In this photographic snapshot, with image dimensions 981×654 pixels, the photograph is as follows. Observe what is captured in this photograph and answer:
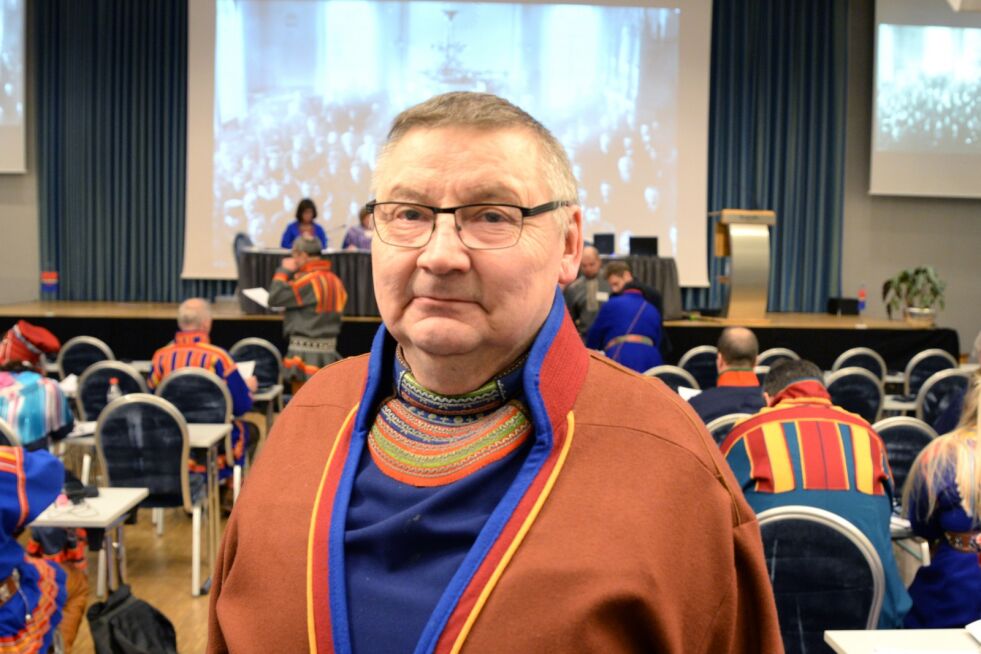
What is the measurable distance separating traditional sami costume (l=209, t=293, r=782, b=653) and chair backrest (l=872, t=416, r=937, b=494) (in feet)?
10.9

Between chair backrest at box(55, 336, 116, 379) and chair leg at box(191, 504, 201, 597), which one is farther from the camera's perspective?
chair backrest at box(55, 336, 116, 379)

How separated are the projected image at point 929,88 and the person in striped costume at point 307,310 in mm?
8410

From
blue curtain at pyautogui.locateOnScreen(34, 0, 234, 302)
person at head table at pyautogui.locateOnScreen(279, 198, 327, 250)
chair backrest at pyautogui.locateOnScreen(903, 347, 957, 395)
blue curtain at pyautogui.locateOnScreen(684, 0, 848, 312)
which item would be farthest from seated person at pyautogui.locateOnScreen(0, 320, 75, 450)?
blue curtain at pyautogui.locateOnScreen(684, 0, 848, 312)

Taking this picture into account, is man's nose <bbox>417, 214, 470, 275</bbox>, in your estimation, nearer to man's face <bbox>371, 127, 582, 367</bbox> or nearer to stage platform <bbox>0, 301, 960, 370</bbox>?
man's face <bbox>371, 127, 582, 367</bbox>

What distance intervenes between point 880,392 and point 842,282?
8762 millimetres

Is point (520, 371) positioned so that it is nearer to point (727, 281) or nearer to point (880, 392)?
point (880, 392)

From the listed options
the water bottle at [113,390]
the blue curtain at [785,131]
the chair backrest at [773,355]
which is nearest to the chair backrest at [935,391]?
the chair backrest at [773,355]

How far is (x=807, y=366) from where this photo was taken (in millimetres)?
3469

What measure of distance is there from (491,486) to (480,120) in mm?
384

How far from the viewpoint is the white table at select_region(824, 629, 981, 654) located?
7.26ft

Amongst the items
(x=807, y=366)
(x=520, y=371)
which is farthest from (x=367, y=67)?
(x=520, y=371)

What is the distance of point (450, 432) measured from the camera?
1.16m

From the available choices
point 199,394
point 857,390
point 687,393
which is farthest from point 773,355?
point 199,394

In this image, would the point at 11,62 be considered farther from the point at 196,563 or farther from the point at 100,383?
the point at 196,563
